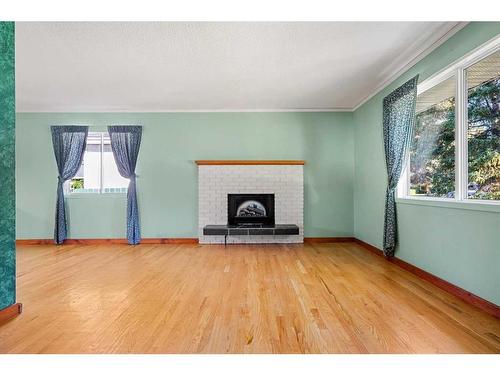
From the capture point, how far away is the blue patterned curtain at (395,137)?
147 inches

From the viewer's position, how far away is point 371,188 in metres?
5.14

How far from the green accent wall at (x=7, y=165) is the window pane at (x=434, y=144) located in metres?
4.03

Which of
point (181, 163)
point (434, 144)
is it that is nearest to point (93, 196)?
point (181, 163)

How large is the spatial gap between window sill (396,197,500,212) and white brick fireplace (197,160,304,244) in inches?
89.0

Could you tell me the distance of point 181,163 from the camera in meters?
6.03

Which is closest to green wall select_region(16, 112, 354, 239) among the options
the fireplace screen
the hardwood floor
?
the fireplace screen

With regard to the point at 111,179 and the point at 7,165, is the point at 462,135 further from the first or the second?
the point at 111,179

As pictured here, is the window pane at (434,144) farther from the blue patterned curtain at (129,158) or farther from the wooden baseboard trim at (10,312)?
the blue patterned curtain at (129,158)

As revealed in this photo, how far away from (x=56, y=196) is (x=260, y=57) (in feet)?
15.8

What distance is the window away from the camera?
607cm

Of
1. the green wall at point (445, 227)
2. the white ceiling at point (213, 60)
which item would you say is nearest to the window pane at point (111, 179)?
the white ceiling at point (213, 60)

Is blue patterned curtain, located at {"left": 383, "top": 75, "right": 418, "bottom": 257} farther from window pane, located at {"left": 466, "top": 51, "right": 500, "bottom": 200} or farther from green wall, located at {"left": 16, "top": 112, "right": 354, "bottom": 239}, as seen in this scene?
green wall, located at {"left": 16, "top": 112, "right": 354, "bottom": 239}

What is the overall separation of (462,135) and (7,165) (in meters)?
4.01
